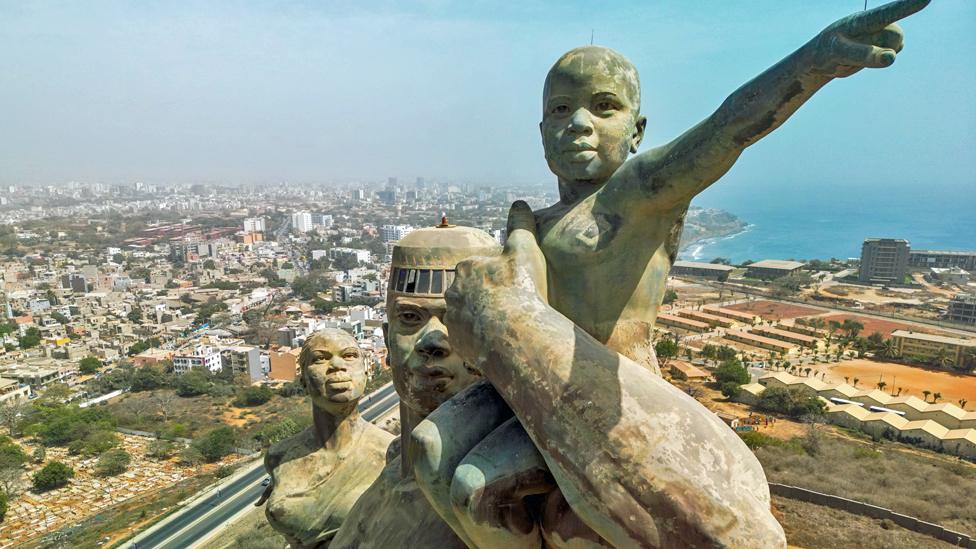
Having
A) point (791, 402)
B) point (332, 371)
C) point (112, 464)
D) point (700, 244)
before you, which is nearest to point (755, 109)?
point (332, 371)

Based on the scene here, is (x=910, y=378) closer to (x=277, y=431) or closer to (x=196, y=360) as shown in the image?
(x=277, y=431)

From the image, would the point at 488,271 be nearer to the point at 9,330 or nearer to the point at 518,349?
the point at 518,349

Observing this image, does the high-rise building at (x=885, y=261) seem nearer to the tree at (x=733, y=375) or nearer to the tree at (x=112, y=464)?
the tree at (x=733, y=375)

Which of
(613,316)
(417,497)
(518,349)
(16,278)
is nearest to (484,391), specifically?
(518,349)

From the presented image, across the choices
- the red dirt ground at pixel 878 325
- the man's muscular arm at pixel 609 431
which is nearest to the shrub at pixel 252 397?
the man's muscular arm at pixel 609 431

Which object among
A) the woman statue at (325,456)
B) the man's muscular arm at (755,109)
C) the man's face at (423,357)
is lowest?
the woman statue at (325,456)

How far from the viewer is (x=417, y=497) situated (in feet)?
11.8

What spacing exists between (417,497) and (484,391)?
46.0 inches

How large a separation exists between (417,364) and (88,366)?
49168mm

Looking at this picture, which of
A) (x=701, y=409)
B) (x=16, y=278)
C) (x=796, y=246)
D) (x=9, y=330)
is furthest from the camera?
(x=796, y=246)

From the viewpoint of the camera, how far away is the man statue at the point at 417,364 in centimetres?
349

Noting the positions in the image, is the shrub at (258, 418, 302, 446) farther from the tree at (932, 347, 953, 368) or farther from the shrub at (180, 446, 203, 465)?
the tree at (932, 347, 953, 368)

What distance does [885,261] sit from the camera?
229ft

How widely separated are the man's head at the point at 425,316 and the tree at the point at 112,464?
29.0m
